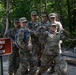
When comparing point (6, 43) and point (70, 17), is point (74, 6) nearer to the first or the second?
point (70, 17)

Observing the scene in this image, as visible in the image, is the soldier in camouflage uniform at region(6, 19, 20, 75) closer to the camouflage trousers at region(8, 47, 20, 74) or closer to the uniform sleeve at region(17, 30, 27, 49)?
the camouflage trousers at region(8, 47, 20, 74)

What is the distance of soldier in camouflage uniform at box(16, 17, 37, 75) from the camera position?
7035 millimetres

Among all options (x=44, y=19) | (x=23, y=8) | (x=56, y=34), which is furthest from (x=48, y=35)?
(x=23, y=8)

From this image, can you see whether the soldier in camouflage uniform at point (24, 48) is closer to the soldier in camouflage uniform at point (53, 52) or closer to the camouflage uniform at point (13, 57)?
the soldier in camouflage uniform at point (53, 52)

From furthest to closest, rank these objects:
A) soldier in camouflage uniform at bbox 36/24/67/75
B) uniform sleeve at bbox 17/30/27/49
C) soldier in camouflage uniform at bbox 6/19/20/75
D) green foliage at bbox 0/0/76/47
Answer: green foliage at bbox 0/0/76/47 < soldier in camouflage uniform at bbox 6/19/20/75 < soldier in camouflage uniform at bbox 36/24/67/75 < uniform sleeve at bbox 17/30/27/49

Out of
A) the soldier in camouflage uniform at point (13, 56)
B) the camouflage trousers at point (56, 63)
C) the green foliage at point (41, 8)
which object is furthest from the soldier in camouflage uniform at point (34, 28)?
the green foliage at point (41, 8)

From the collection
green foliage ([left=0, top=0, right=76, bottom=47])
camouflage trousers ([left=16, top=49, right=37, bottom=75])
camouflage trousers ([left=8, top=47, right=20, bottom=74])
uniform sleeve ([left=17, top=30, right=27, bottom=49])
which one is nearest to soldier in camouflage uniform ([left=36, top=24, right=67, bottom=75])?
camouflage trousers ([left=16, top=49, right=37, bottom=75])

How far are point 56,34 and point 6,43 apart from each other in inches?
83.5

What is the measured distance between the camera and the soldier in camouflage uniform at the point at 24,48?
704 centimetres

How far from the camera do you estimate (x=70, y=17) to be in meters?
21.1

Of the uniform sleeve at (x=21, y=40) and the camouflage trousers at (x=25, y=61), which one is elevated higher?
the uniform sleeve at (x=21, y=40)

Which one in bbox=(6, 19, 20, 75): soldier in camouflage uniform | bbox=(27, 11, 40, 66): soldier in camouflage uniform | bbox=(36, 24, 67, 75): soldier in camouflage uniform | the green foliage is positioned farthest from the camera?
the green foliage

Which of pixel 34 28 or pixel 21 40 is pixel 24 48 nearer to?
pixel 21 40

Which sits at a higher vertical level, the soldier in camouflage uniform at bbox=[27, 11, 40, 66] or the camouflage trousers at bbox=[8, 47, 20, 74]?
the soldier in camouflage uniform at bbox=[27, 11, 40, 66]
